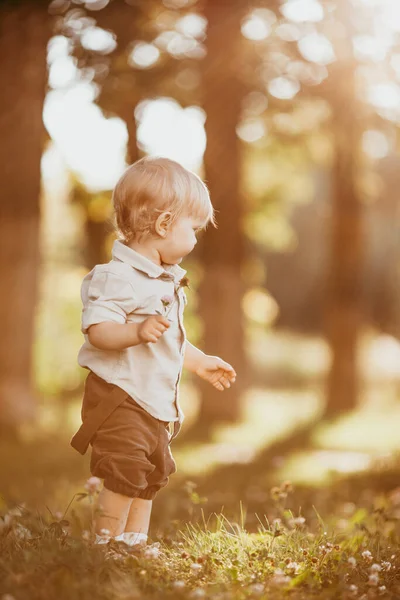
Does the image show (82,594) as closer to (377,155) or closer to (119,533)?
(119,533)

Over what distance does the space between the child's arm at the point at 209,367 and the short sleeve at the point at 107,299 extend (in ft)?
1.73

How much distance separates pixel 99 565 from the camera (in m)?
3.10

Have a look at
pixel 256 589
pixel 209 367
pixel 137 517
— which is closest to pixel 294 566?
pixel 256 589

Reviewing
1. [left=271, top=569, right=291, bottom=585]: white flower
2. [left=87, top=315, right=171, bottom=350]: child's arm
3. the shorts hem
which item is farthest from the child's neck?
[left=271, top=569, right=291, bottom=585]: white flower

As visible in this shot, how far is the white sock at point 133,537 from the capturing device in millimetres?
3698

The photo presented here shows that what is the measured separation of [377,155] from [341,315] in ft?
9.32

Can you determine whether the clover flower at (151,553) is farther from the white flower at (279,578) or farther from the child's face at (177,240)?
the child's face at (177,240)

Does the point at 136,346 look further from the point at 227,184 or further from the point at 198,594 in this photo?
the point at 227,184

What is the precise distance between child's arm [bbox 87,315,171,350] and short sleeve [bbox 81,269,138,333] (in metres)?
0.04

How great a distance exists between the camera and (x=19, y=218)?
10.1 m

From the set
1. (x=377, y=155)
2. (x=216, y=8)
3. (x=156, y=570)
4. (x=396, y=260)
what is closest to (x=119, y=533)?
(x=156, y=570)

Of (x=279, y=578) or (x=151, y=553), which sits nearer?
(x=279, y=578)

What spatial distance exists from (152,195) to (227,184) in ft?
27.7

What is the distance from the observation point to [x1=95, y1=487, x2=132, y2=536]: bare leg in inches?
141
